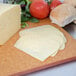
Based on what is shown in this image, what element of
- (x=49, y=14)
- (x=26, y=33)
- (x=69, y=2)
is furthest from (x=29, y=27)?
(x=69, y=2)

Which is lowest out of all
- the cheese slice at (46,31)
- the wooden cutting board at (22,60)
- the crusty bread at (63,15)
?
the wooden cutting board at (22,60)

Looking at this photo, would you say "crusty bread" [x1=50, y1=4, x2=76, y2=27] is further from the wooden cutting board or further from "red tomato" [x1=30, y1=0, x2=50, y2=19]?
the wooden cutting board

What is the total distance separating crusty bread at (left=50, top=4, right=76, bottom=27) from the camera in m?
0.70

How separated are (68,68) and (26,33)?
0.25m

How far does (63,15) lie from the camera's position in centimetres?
70

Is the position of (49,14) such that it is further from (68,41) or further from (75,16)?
(68,41)

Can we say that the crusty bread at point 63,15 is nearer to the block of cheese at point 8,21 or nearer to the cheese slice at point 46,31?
the cheese slice at point 46,31

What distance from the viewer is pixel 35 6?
0.73m

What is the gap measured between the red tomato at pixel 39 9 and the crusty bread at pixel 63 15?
5cm

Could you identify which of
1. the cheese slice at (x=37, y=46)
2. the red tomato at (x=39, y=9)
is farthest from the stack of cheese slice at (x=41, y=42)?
the red tomato at (x=39, y=9)

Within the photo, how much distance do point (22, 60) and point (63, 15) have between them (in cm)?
34

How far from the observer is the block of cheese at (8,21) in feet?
1.83

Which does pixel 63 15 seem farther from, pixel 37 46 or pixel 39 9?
pixel 37 46

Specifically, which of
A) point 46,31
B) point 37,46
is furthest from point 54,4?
point 37,46
